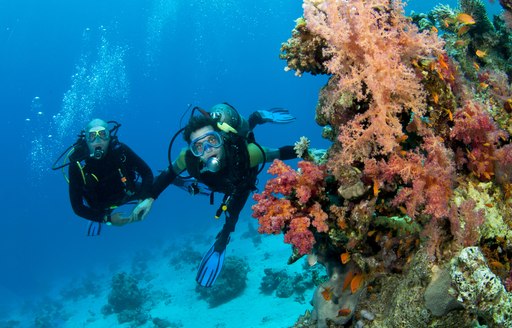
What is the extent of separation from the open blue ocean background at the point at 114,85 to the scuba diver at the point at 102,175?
33.2m

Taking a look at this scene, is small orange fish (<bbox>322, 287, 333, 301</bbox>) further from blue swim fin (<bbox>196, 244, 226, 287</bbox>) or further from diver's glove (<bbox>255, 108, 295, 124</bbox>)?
diver's glove (<bbox>255, 108, 295, 124</bbox>)

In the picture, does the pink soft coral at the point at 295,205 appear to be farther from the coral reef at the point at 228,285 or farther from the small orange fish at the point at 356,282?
the coral reef at the point at 228,285

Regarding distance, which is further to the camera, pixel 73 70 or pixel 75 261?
pixel 73 70

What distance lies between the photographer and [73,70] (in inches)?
3885

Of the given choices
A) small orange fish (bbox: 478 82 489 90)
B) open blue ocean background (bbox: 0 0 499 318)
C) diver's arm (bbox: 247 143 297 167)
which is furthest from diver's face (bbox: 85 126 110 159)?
open blue ocean background (bbox: 0 0 499 318)

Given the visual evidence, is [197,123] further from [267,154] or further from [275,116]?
[275,116]

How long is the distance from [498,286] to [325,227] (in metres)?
1.27

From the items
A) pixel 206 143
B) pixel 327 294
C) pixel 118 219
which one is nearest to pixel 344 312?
pixel 327 294

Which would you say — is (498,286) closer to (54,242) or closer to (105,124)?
(105,124)

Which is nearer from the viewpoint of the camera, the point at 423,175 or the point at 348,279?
the point at 423,175

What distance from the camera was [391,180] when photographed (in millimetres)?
2879

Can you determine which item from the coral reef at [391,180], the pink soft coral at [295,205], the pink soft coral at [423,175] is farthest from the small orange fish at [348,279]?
the pink soft coral at [423,175]

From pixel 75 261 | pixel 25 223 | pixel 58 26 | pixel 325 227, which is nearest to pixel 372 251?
pixel 325 227

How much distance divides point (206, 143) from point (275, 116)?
3.90 m
